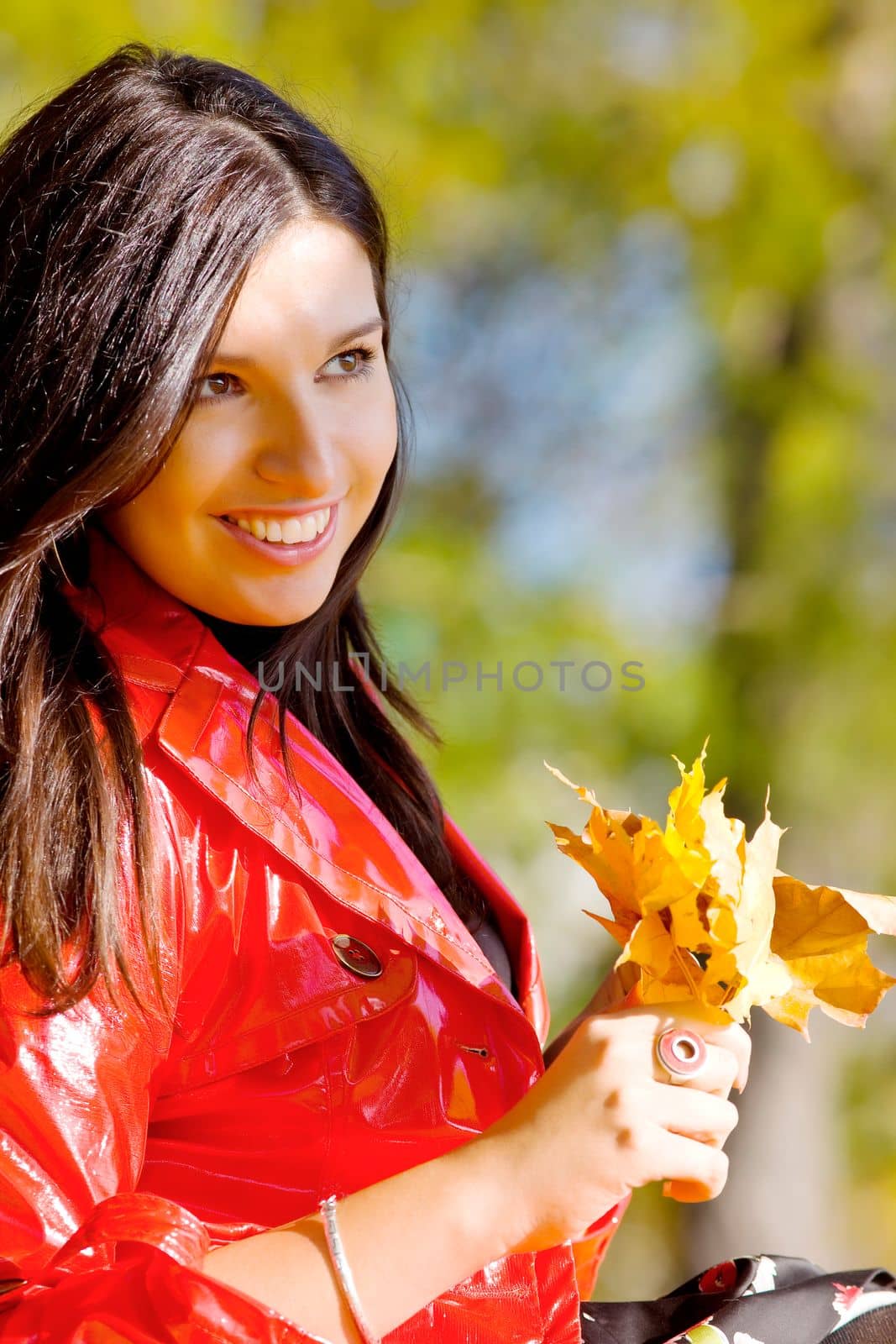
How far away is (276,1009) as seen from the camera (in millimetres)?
1056

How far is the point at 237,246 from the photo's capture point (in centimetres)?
107

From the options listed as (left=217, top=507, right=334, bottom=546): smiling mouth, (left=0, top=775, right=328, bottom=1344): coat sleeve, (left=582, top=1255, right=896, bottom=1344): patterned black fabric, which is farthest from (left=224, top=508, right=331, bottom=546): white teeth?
(left=582, top=1255, right=896, bottom=1344): patterned black fabric

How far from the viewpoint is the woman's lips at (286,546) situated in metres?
1.13

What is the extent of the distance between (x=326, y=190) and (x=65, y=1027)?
2.31 feet

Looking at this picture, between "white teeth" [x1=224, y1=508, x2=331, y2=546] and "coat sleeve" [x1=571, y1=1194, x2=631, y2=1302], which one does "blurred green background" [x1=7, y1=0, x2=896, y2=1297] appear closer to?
"coat sleeve" [x1=571, y1=1194, x2=631, y2=1302]

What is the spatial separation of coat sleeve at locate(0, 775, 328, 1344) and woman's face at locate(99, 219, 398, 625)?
13.4 inches

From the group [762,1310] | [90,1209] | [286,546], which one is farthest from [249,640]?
[762,1310]

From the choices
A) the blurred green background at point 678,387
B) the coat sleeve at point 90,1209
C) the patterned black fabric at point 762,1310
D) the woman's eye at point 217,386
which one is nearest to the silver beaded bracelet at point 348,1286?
the coat sleeve at point 90,1209

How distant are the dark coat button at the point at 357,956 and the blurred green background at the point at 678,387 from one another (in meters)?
2.28

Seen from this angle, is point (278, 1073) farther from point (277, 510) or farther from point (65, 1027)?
point (277, 510)

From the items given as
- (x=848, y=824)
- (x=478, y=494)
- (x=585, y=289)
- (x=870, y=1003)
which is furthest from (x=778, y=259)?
(x=870, y=1003)

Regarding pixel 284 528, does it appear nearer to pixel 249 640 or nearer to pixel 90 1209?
pixel 249 640

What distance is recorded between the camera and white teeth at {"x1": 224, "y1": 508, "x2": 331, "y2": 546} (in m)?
1.13

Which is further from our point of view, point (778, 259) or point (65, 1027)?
point (778, 259)
